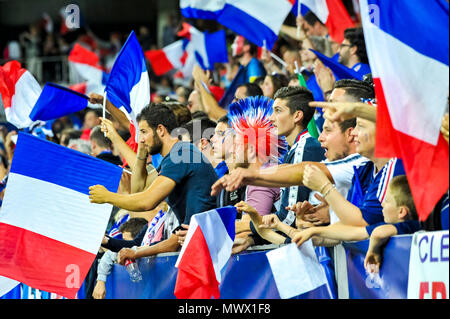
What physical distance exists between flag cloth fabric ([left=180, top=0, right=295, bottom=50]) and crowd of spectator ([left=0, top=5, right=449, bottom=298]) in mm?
386

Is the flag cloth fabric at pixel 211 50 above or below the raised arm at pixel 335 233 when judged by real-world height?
above

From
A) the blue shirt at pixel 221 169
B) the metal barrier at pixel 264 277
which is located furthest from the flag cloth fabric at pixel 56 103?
the metal barrier at pixel 264 277

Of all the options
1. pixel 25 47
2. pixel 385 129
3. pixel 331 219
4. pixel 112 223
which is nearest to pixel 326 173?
pixel 331 219

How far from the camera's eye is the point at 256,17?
856 cm

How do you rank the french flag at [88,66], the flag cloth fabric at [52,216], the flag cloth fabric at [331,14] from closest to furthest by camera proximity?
1. the flag cloth fabric at [52,216]
2. the flag cloth fabric at [331,14]
3. the french flag at [88,66]

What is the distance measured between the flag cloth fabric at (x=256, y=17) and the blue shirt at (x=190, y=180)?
3.13 meters

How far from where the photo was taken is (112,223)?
8.04 metres

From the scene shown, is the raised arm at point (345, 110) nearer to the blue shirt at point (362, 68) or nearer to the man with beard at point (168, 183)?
the man with beard at point (168, 183)

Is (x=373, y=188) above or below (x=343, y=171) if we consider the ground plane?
below

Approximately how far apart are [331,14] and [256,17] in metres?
0.77

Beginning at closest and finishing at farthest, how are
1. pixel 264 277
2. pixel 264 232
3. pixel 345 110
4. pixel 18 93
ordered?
pixel 345 110 → pixel 264 277 → pixel 264 232 → pixel 18 93

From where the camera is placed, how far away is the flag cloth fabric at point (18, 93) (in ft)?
27.0

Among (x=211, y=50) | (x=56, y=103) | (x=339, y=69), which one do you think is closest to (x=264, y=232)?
(x=339, y=69)

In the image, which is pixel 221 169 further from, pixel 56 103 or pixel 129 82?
→ pixel 56 103
